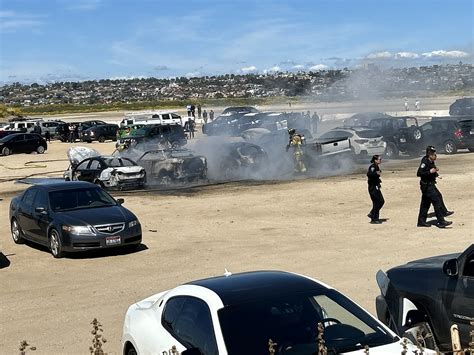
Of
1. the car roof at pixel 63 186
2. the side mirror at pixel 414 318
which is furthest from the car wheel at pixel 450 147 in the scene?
the side mirror at pixel 414 318

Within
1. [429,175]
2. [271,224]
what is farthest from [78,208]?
[429,175]

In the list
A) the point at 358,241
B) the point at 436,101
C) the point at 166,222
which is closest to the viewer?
the point at 358,241

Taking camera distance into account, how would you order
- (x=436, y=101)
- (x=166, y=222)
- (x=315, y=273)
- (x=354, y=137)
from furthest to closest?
(x=436, y=101) < (x=354, y=137) < (x=166, y=222) < (x=315, y=273)

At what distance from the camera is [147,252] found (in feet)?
52.5

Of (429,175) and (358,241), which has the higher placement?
(429,175)

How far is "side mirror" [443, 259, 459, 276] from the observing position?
759cm

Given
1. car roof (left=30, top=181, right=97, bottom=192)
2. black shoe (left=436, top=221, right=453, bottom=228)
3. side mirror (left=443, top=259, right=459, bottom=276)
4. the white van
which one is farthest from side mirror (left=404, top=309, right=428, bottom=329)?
the white van

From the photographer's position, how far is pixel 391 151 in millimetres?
33125

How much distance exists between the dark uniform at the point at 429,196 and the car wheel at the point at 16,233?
8787 millimetres

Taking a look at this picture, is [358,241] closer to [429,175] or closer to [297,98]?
[429,175]

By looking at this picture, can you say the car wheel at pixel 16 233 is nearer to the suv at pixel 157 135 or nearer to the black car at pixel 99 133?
the suv at pixel 157 135

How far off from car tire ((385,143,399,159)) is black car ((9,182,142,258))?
1864 cm

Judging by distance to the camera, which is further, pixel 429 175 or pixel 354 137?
pixel 354 137

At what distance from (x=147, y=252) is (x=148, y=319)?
29.9 feet
